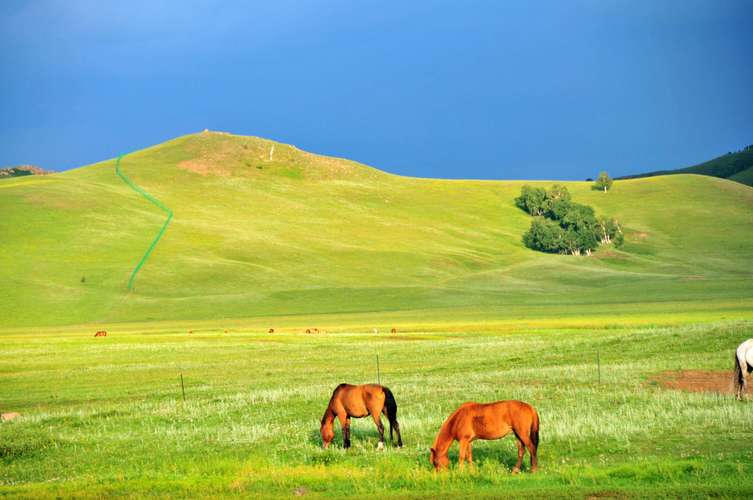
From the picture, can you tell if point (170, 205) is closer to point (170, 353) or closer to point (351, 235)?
point (351, 235)

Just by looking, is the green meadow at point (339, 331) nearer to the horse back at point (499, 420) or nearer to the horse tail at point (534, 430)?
the horse tail at point (534, 430)

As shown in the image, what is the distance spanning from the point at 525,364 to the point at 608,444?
21.3 metres

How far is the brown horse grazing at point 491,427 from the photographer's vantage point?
15039 mm

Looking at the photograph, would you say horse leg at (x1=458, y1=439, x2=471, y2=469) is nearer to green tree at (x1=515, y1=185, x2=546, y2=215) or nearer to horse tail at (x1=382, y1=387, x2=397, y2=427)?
horse tail at (x1=382, y1=387, x2=397, y2=427)

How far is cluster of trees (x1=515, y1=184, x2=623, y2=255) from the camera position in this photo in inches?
6216

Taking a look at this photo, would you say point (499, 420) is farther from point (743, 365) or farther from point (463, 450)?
point (743, 365)

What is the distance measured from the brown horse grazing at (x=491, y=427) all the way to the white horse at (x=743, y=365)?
11.8m

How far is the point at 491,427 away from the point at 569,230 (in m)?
150

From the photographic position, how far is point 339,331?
69.8m

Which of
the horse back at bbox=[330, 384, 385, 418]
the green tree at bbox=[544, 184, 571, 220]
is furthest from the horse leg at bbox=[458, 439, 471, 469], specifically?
the green tree at bbox=[544, 184, 571, 220]

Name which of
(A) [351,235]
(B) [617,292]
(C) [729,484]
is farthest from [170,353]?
(A) [351,235]

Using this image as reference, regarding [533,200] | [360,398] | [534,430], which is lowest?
[534,430]

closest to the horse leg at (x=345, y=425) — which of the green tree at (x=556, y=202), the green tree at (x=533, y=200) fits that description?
the green tree at (x=556, y=202)

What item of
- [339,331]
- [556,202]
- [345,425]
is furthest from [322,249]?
[345,425]
